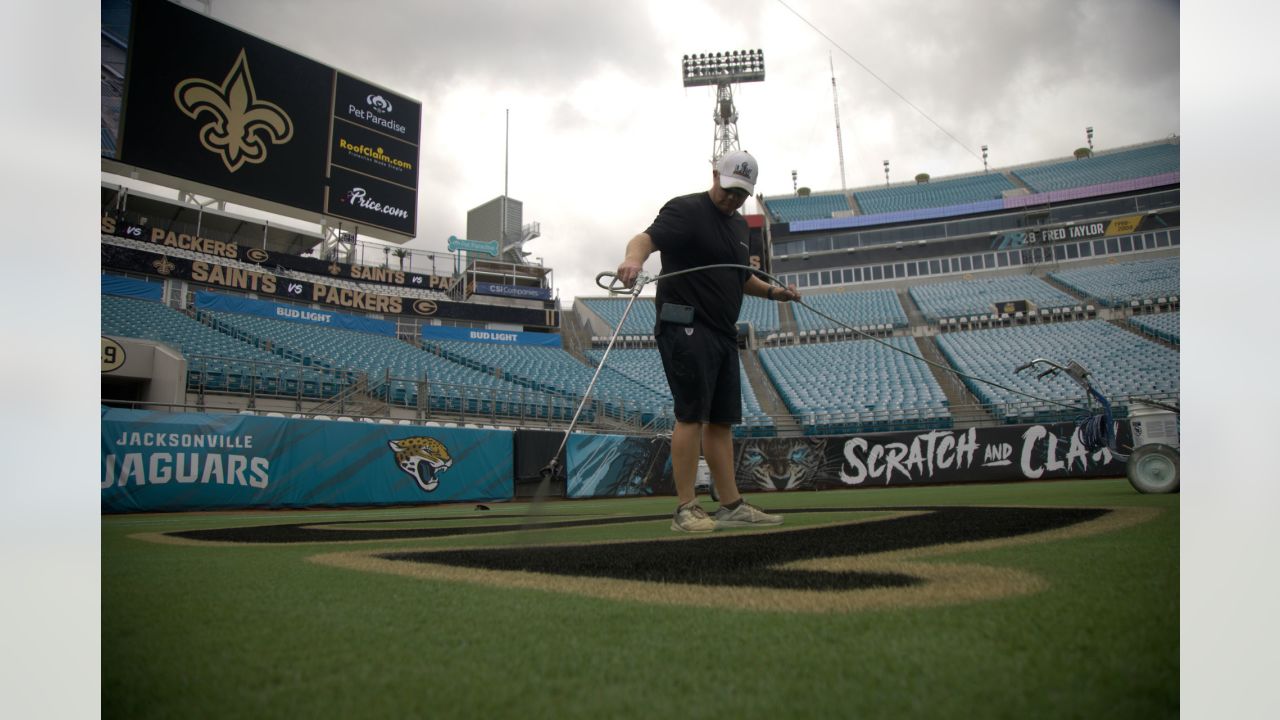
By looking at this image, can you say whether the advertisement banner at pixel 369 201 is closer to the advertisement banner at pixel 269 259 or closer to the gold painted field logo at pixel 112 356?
the advertisement banner at pixel 269 259

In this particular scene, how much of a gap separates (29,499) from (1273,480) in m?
1.68

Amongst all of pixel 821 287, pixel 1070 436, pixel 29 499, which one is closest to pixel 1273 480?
pixel 29 499

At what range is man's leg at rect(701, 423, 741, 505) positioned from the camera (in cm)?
244

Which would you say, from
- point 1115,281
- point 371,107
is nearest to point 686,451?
point 371,107

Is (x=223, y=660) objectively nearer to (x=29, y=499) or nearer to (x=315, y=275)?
(x=29, y=499)

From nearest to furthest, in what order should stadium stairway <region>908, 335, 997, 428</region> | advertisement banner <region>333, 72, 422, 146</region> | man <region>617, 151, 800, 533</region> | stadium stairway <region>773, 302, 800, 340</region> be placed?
man <region>617, 151, 800, 533</region>
stadium stairway <region>908, 335, 997, 428</region>
advertisement banner <region>333, 72, 422, 146</region>
stadium stairway <region>773, 302, 800, 340</region>

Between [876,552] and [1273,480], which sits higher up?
[1273,480]

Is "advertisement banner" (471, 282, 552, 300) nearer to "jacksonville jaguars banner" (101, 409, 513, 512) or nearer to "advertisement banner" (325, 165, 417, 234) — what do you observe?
"advertisement banner" (325, 165, 417, 234)

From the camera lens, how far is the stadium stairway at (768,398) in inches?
481

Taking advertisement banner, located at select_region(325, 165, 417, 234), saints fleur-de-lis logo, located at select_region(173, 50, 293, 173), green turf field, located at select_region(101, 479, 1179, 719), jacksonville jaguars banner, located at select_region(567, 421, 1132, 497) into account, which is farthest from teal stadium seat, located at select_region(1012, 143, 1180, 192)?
green turf field, located at select_region(101, 479, 1179, 719)

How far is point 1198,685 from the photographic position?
68 centimetres

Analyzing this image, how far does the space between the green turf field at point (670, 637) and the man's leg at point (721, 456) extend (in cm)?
102

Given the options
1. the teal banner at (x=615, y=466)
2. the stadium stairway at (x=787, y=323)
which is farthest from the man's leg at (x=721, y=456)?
the stadium stairway at (x=787, y=323)

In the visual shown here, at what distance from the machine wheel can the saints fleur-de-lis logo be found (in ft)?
20.0
